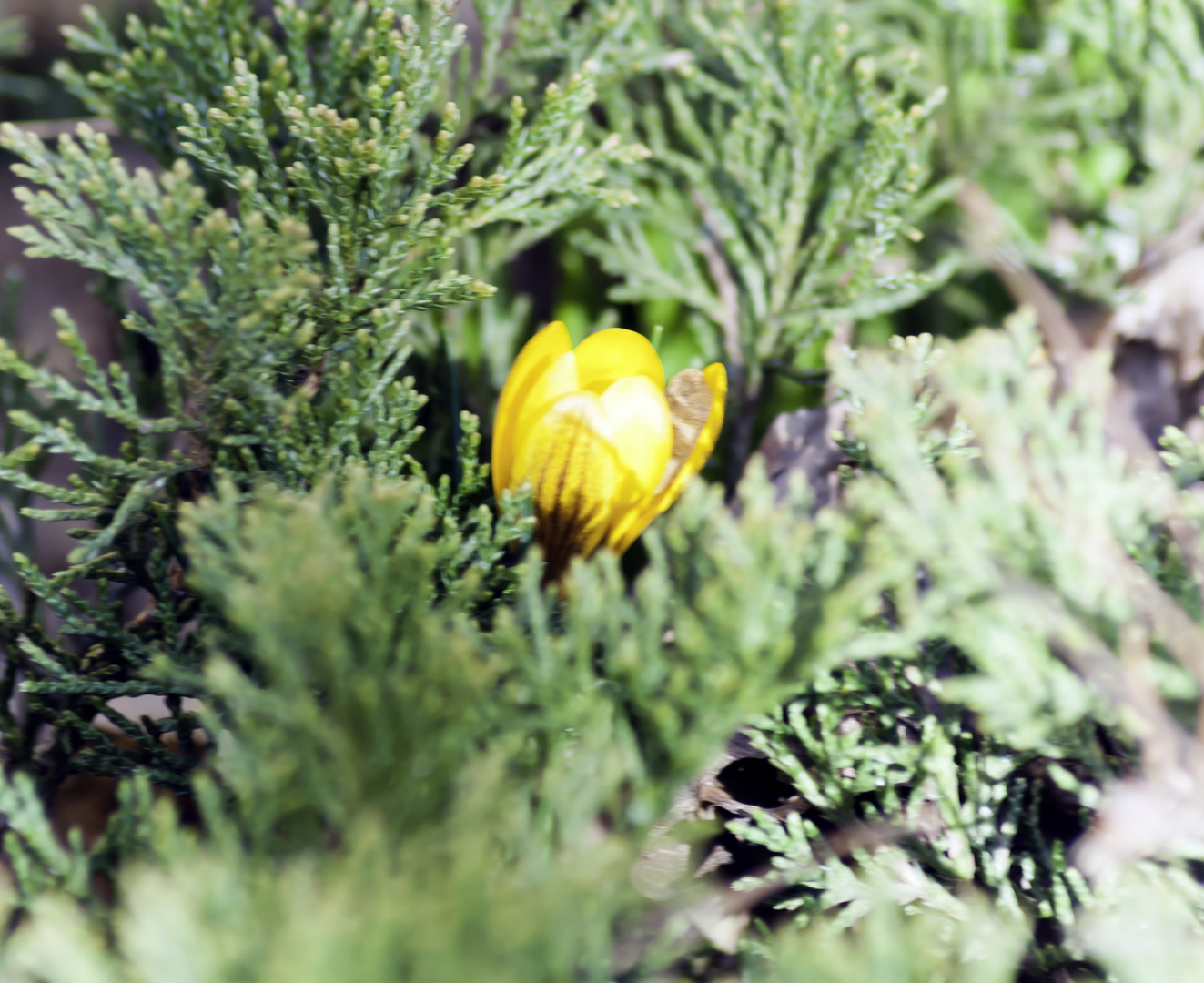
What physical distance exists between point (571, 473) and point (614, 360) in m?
0.10

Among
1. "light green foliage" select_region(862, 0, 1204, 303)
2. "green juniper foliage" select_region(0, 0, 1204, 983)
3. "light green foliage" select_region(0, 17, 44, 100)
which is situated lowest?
"green juniper foliage" select_region(0, 0, 1204, 983)

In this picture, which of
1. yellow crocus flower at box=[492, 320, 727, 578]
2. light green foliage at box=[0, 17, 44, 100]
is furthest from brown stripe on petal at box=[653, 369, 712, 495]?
light green foliage at box=[0, 17, 44, 100]

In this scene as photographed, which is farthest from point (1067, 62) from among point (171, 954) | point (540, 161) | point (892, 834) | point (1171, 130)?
point (171, 954)

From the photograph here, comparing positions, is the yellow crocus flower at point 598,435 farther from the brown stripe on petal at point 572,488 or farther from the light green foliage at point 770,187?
the light green foliage at point 770,187

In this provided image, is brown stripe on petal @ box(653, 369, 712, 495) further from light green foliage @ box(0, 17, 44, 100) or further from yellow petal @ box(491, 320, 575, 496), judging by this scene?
light green foliage @ box(0, 17, 44, 100)

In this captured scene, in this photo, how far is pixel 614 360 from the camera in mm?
562

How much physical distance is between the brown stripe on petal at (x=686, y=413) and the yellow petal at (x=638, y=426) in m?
0.04

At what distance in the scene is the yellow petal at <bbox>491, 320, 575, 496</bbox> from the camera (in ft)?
1.79

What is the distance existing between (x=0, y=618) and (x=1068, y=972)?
0.66 m

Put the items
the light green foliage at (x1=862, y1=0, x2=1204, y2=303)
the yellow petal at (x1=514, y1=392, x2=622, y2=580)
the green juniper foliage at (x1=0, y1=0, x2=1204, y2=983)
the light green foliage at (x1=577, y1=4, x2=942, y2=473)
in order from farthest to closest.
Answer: the light green foliage at (x1=862, y1=0, x2=1204, y2=303) → the light green foliage at (x1=577, y1=4, x2=942, y2=473) → the yellow petal at (x1=514, y1=392, x2=622, y2=580) → the green juniper foliage at (x1=0, y1=0, x2=1204, y2=983)

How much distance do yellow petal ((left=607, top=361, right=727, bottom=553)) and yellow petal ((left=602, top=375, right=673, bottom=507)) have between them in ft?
0.11

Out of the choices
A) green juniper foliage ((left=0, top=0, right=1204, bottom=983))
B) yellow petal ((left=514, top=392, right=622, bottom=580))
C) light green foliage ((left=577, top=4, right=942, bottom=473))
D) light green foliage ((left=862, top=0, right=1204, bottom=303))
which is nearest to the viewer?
green juniper foliage ((left=0, top=0, right=1204, bottom=983))

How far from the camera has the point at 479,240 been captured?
782 millimetres

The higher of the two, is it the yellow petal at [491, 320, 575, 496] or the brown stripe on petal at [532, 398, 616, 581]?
the yellow petal at [491, 320, 575, 496]
